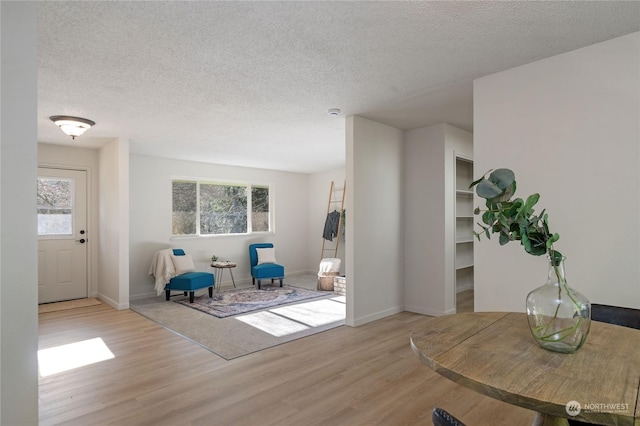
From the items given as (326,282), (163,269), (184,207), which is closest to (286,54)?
(163,269)

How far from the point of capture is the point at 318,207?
8344 mm

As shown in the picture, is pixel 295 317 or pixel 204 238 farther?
pixel 204 238

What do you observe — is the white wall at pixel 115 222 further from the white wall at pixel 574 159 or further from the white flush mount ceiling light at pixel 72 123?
the white wall at pixel 574 159

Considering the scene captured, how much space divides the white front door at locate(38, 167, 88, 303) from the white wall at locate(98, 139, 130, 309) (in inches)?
16.2

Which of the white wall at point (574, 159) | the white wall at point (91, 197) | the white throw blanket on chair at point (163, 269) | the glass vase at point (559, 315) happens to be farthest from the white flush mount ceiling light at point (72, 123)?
the glass vase at point (559, 315)

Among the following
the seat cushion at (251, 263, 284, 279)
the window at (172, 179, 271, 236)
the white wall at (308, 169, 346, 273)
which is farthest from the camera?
A: the white wall at (308, 169, 346, 273)

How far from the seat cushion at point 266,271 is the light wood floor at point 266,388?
2787 mm

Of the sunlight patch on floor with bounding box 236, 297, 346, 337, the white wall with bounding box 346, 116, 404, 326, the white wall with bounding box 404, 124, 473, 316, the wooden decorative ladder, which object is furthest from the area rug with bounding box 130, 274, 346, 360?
the wooden decorative ladder

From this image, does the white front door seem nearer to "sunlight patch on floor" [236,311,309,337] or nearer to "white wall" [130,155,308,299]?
"white wall" [130,155,308,299]

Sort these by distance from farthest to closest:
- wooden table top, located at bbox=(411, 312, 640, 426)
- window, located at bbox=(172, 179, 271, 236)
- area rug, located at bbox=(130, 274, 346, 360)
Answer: window, located at bbox=(172, 179, 271, 236) → area rug, located at bbox=(130, 274, 346, 360) → wooden table top, located at bbox=(411, 312, 640, 426)

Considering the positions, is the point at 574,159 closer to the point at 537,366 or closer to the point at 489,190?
the point at 489,190

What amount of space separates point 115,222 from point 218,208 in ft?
7.41

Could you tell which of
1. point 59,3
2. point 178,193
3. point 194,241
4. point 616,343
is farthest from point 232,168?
point 616,343

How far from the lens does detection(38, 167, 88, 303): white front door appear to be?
534cm
